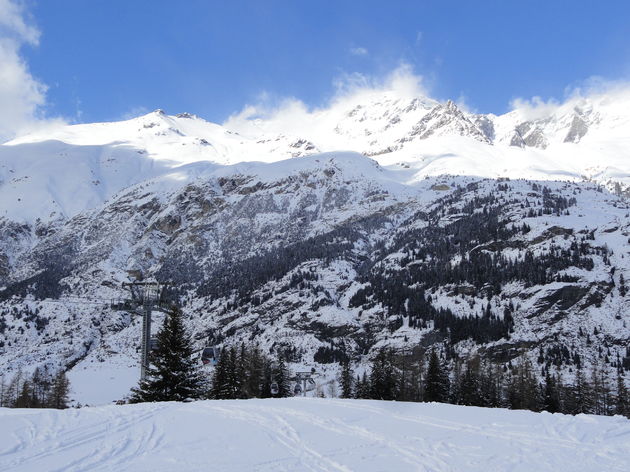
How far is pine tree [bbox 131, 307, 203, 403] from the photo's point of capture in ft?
123

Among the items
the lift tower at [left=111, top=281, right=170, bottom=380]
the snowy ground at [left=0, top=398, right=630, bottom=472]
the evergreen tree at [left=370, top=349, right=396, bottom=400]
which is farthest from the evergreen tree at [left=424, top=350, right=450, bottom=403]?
the snowy ground at [left=0, top=398, right=630, bottom=472]

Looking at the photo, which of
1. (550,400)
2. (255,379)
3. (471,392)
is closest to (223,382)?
(255,379)

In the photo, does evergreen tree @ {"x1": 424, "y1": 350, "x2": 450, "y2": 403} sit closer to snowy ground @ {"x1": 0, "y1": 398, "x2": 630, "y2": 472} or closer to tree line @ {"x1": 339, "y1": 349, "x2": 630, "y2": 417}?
tree line @ {"x1": 339, "y1": 349, "x2": 630, "y2": 417}

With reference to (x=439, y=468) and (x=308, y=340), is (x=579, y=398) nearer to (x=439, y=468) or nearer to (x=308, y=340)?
(x=439, y=468)

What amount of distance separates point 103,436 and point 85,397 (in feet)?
439

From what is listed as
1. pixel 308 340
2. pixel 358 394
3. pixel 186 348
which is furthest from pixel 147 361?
pixel 308 340

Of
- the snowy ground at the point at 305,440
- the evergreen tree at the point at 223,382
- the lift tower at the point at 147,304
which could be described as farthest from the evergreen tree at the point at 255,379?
the snowy ground at the point at 305,440

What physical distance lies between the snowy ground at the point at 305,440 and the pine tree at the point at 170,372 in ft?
45.0

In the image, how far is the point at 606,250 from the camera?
197125 mm

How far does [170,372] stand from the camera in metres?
37.9

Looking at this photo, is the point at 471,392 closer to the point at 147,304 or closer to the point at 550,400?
the point at 550,400

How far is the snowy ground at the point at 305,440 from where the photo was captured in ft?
47.8

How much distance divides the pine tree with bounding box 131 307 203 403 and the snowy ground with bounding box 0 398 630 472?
45.0 ft

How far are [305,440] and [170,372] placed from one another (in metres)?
22.9
